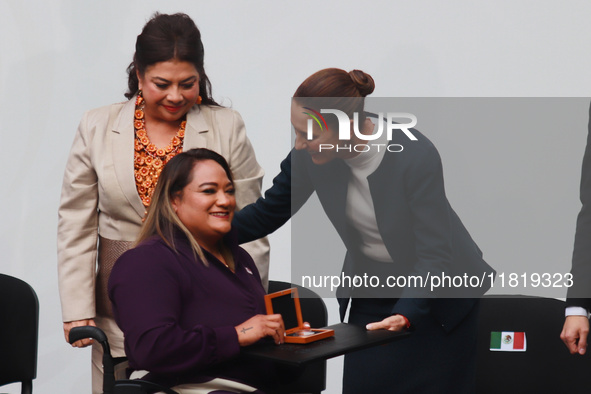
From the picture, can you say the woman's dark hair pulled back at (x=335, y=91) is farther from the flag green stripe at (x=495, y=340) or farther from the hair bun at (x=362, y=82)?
the flag green stripe at (x=495, y=340)

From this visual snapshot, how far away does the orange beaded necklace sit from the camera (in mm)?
2584

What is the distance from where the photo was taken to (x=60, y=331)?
3.78m

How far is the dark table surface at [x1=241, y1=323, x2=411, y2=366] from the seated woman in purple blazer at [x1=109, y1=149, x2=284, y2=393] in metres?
0.04

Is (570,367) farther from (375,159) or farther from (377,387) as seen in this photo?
(375,159)

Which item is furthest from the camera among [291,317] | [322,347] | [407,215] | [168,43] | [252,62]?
[252,62]

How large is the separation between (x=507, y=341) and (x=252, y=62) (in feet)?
5.05

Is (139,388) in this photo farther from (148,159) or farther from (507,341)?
(507,341)

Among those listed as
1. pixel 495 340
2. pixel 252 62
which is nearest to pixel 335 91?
pixel 495 340

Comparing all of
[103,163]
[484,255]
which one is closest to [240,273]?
[103,163]

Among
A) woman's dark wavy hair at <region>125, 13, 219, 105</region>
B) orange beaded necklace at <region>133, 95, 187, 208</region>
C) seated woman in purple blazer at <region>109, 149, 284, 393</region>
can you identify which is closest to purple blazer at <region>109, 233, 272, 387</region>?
seated woman in purple blazer at <region>109, 149, 284, 393</region>

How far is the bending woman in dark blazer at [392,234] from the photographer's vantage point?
2232 millimetres

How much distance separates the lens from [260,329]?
2004 millimetres

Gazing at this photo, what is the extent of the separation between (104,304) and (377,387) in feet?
2.93

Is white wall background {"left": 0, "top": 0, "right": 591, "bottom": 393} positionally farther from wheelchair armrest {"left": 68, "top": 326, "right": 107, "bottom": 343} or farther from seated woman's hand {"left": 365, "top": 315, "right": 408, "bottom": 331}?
wheelchair armrest {"left": 68, "top": 326, "right": 107, "bottom": 343}
